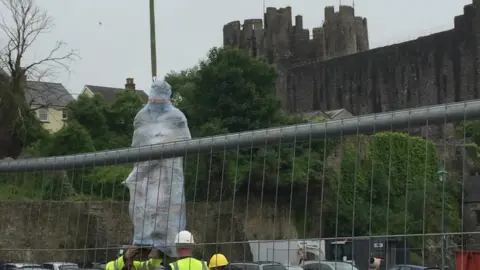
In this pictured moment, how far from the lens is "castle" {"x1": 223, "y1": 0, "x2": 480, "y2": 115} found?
68.5 meters

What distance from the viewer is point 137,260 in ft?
28.2

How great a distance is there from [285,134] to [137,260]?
72.6 inches

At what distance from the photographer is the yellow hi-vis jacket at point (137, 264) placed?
8.09 metres

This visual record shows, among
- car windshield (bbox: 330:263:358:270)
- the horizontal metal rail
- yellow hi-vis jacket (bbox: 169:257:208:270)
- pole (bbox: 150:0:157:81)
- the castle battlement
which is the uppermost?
the castle battlement

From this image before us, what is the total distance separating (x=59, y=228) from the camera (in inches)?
579

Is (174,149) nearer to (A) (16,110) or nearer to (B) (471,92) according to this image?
(A) (16,110)

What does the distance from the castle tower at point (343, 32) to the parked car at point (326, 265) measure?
8450cm

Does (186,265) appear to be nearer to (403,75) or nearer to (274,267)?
(274,267)

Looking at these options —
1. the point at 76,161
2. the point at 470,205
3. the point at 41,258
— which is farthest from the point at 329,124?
the point at 470,205

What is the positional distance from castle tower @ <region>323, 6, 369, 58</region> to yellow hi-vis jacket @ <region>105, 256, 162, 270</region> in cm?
8525

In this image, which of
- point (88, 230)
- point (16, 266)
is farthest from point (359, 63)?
point (16, 266)

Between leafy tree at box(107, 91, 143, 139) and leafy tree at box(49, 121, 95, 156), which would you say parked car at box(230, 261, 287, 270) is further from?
leafy tree at box(107, 91, 143, 139)

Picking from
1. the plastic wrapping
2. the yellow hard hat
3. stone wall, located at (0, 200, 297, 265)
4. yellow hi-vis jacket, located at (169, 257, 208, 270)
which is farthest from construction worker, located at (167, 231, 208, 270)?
the plastic wrapping

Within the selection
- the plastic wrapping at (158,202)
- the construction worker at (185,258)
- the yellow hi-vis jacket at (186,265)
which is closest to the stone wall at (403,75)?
the plastic wrapping at (158,202)
